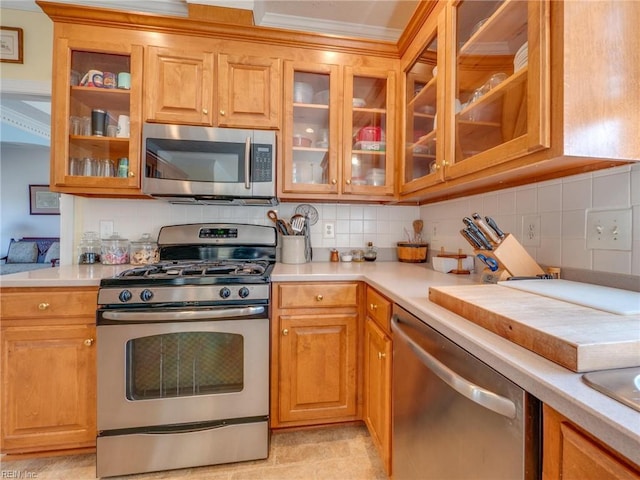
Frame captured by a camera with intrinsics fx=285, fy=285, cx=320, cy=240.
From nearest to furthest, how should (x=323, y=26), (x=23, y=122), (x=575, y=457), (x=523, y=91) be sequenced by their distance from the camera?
1. (x=575, y=457)
2. (x=523, y=91)
3. (x=323, y=26)
4. (x=23, y=122)

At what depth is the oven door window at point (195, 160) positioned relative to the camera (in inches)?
62.2

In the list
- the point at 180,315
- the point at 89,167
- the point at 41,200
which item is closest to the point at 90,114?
the point at 89,167

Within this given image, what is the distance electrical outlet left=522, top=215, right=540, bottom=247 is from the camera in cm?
117

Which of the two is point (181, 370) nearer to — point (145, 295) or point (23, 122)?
point (145, 295)

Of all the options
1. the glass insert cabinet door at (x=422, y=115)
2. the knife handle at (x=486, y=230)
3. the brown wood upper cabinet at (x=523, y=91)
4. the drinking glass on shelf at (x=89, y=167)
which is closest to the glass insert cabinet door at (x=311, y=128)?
the glass insert cabinet door at (x=422, y=115)

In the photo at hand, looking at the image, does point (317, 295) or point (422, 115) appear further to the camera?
point (422, 115)

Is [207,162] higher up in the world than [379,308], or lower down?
higher up

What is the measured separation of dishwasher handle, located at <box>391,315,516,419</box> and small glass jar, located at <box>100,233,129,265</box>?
5.79ft

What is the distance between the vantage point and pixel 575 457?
435 mm

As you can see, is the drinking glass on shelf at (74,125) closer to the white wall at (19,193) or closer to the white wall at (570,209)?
the white wall at (570,209)

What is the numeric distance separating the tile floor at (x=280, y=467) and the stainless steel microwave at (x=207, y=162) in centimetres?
134

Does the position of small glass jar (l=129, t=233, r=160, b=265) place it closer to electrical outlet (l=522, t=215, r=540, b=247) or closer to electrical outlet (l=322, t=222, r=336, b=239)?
electrical outlet (l=322, t=222, r=336, b=239)

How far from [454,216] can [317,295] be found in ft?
3.15

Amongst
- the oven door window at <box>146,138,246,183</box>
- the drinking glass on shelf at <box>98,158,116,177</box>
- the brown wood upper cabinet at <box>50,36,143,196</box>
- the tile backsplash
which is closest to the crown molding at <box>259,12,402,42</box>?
the brown wood upper cabinet at <box>50,36,143,196</box>
